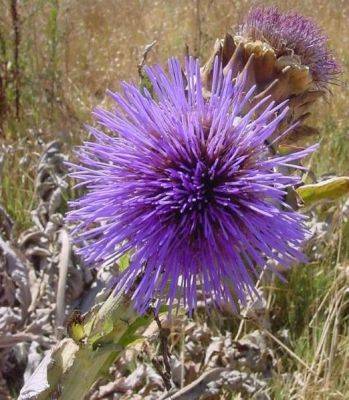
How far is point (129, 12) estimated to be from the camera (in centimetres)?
349

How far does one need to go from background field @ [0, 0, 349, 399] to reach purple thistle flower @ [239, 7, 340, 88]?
0.09m

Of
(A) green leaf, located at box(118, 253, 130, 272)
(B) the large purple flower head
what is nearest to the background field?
(B) the large purple flower head

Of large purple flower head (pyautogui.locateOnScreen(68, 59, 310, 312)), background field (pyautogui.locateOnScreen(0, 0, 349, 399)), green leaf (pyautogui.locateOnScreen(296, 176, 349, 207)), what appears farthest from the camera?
background field (pyautogui.locateOnScreen(0, 0, 349, 399))

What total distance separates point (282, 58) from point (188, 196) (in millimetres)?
349

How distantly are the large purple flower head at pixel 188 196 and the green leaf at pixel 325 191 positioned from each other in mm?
110

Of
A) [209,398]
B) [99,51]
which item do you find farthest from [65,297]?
[99,51]

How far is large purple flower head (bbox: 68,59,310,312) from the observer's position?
88 centimetres

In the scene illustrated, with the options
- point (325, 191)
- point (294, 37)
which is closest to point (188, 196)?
point (325, 191)

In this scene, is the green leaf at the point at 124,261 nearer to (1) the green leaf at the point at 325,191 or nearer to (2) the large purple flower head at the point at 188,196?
(2) the large purple flower head at the point at 188,196

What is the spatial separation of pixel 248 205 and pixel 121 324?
302 millimetres

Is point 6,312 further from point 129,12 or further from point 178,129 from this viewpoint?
point 129,12

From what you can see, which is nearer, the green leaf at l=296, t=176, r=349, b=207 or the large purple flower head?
the large purple flower head

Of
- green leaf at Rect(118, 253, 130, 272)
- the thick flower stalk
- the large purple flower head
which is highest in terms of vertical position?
the thick flower stalk

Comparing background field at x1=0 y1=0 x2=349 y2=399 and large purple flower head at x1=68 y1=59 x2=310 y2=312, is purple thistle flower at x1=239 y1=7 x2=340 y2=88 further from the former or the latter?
large purple flower head at x1=68 y1=59 x2=310 y2=312
